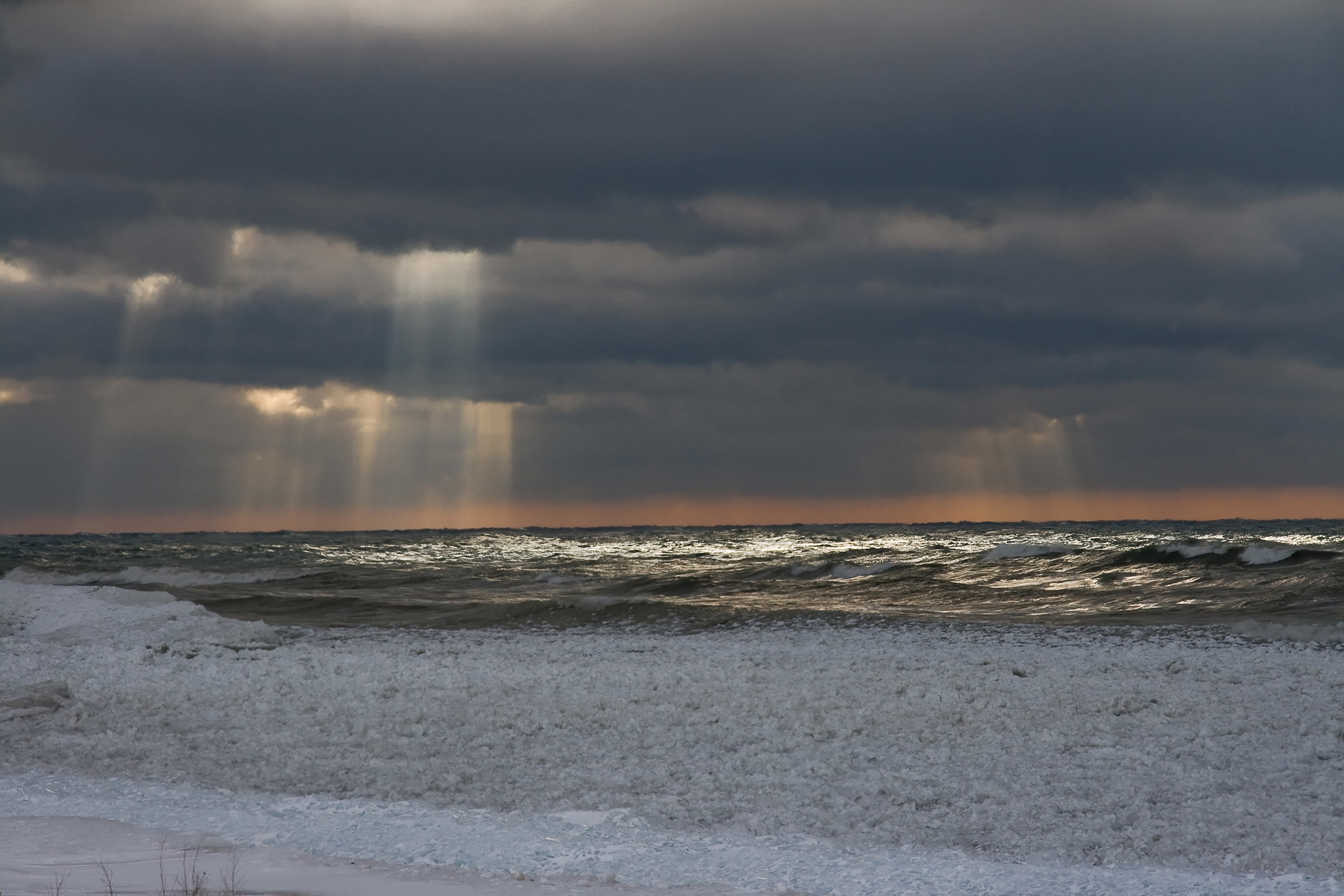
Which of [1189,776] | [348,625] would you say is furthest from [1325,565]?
[348,625]

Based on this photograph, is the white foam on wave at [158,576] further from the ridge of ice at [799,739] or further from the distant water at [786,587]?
the ridge of ice at [799,739]

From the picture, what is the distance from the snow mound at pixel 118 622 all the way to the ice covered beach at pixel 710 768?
2331 millimetres

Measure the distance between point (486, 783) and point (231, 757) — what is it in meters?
2.36

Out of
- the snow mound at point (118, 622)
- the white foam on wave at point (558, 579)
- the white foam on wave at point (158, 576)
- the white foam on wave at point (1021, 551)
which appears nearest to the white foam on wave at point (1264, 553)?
the white foam on wave at point (1021, 551)

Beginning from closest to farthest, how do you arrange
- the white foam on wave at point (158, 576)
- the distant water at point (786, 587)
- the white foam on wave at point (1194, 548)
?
the distant water at point (786, 587) < the white foam on wave at point (1194, 548) < the white foam on wave at point (158, 576)

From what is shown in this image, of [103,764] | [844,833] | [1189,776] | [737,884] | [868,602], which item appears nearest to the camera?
[737,884]

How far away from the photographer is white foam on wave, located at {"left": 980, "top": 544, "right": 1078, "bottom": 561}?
32.2 metres

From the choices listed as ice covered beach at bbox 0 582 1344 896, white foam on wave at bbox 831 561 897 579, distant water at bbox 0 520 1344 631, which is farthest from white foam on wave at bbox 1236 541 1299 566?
ice covered beach at bbox 0 582 1344 896

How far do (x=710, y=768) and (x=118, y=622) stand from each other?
14326mm

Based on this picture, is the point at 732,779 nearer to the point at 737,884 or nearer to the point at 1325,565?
the point at 737,884

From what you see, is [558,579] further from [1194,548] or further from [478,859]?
[478,859]

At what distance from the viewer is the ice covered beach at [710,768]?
6.01 meters

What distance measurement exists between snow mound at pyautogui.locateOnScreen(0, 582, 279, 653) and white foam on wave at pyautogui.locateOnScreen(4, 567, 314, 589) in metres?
12.4

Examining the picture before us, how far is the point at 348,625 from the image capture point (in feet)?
67.7
